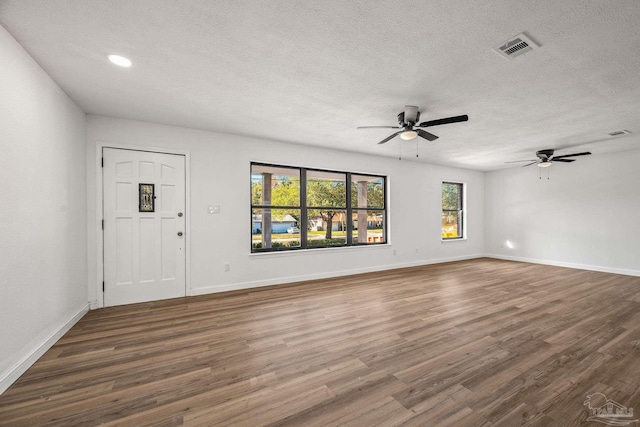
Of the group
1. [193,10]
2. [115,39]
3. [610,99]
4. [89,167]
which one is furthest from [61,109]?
[610,99]

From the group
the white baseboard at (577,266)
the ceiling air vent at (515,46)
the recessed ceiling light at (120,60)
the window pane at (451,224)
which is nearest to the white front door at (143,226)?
the recessed ceiling light at (120,60)

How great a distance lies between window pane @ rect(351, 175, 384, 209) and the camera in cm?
600

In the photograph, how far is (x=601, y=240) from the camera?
594 cm

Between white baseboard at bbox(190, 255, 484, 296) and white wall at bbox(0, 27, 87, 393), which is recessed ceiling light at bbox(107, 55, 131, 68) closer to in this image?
white wall at bbox(0, 27, 87, 393)

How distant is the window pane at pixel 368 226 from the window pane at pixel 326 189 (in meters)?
0.54

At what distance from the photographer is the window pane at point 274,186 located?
4841mm

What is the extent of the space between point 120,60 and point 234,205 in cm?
249

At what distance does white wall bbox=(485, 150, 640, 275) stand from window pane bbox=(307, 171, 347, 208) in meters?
5.25

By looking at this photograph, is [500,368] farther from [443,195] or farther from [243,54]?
[443,195]

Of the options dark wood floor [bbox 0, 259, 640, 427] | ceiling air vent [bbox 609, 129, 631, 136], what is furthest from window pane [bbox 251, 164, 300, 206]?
ceiling air vent [bbox 609, 129, 631, 136]

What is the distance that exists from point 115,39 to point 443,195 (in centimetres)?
755

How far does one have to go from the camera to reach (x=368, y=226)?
20.5ft

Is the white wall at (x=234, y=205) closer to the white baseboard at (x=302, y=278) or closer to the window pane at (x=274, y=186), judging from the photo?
the white baseboard at (x=302, y=278)

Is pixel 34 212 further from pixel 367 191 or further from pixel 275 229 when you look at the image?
pixel 367 191
